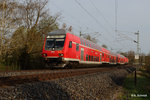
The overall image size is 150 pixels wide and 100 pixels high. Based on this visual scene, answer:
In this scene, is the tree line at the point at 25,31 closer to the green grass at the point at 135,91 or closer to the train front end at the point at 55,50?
the train front end at the point at 55,50

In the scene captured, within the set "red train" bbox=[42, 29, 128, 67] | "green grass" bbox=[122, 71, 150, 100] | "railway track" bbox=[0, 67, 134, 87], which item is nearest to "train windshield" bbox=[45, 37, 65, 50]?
"red train" bbox=[42, 29, 128, 67]

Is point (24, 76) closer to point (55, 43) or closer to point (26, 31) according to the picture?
point (55, 43)

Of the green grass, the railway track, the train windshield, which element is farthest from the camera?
the train windshield

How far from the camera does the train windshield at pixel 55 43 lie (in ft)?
47.6

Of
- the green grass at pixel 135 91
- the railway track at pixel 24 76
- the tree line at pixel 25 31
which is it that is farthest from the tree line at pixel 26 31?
the green grass at pixel 135 91

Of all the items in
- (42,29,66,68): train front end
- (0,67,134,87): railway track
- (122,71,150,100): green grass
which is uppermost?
(42,29,66,68): train front end

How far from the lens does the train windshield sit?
571 inches

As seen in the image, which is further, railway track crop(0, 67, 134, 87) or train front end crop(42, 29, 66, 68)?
train front end crop(42, 29, 66, 68)

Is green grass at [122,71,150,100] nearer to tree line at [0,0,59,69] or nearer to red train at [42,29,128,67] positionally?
red train at [42,29,128,67]

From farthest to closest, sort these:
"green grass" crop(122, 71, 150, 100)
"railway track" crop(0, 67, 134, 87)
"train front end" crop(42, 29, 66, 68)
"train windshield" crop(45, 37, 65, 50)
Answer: "train windshield" crop(45, 37, 65, 50), "train front end" crop(42, 29, 66, 68), "green grass" crop(122, 71, 150, 100), "railway track" crop(0, 67, 134, 87)

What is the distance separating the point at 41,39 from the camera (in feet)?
69.6

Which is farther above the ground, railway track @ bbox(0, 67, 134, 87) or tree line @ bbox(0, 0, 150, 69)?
tree line @ bbox(0, 0, 150, 69)

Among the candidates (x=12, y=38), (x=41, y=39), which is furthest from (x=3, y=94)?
(x=41, y=39)

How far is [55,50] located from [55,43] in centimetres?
77
